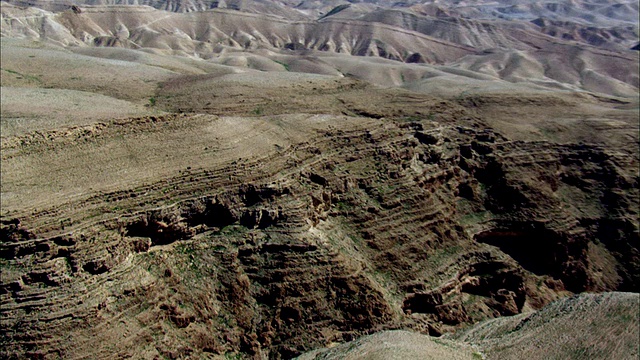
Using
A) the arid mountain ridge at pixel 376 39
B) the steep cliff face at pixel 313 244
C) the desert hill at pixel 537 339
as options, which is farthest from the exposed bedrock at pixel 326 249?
the arid mountain ridge at pixel 376 39

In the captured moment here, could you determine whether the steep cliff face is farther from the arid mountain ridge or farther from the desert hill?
the arid mountain ridge

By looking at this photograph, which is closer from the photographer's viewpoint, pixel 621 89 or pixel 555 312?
pixel 555 312

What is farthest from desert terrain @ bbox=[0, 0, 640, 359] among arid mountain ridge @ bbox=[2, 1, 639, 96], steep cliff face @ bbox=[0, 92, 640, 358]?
arid mountain ridge @ bbox=[2, 1, 639, 96]

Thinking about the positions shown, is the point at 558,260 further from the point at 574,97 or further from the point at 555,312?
the point at 574,97

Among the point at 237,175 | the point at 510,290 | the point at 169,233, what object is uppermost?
the point at 237,175

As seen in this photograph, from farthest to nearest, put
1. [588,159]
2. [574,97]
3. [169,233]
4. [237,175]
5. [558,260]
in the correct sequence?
[574,97]
[588,159]
[558,260]
[237,175]
[169,233]

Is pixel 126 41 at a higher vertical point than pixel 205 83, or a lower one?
lower

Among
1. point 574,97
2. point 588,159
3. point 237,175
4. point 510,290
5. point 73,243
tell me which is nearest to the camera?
point 73,243

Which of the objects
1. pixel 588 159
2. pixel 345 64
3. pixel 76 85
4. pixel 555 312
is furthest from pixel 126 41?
pixel 555 312
